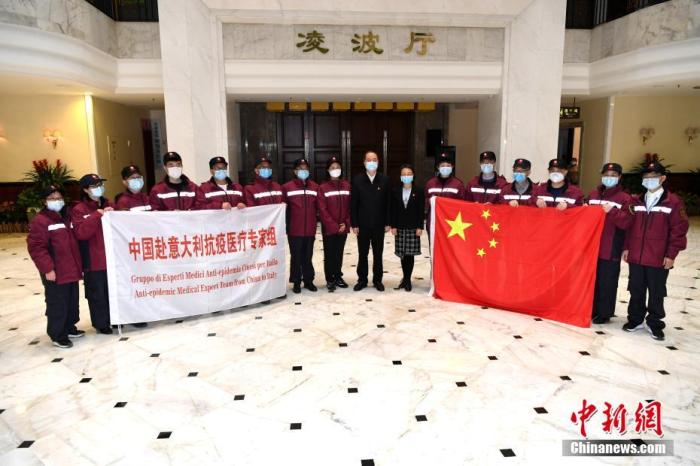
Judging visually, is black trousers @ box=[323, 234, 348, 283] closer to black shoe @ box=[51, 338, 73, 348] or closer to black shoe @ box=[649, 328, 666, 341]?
black shoe @ box=[51, 338, 73, 348]

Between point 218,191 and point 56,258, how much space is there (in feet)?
5.67

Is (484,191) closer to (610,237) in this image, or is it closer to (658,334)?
(610,237)

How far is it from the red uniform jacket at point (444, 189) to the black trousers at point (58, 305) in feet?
12.3

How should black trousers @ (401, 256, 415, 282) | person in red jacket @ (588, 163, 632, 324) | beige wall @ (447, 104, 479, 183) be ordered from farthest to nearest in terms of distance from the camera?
1. beige wall @ (447, 104, 479, 183)
2. black trousers @ (401, 256, 415, 282)
3. person in red jacket @ (588, 163, 632, 324)

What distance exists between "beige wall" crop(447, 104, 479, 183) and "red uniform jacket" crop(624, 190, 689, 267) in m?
9.44

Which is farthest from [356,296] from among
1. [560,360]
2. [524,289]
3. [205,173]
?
[205,173]

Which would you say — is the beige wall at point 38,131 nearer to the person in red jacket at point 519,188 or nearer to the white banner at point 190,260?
the white banner at point 190,260

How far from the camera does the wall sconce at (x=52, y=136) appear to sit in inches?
394

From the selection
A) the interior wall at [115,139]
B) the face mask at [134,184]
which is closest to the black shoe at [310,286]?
the face mask at [134,184]

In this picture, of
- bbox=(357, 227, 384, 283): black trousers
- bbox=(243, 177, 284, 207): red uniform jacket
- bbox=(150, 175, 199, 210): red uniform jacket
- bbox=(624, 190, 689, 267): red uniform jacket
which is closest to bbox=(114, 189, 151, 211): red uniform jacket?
bbox=(150, 175, 199, 210): red uniform jacket

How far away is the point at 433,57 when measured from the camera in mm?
8781

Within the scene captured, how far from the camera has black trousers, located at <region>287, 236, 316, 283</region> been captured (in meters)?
5.59

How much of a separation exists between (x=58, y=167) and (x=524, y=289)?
381 inches

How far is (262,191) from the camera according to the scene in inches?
214
